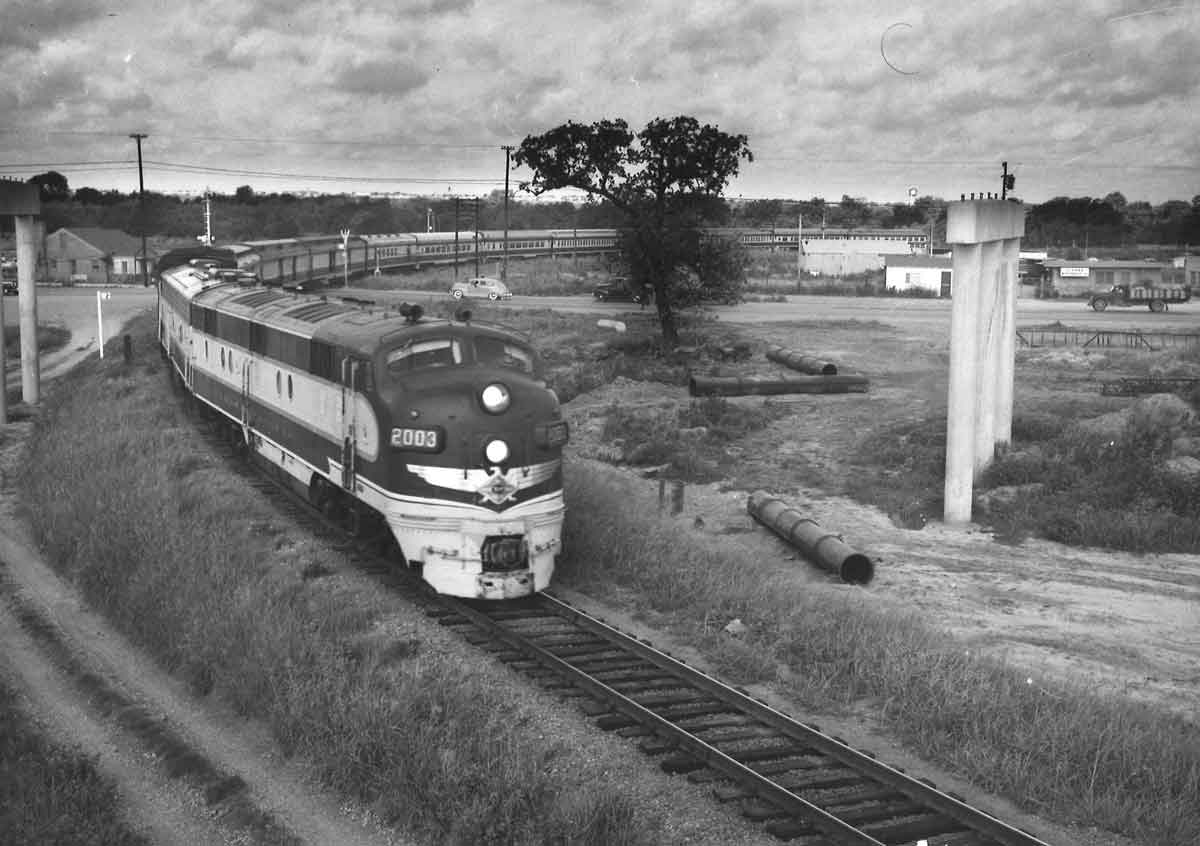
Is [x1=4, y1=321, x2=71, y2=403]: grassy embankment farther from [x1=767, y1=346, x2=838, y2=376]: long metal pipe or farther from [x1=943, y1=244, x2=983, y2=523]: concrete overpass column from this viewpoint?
[x1=943, y1=244, x2=983, y2=523]: concrete overpass column

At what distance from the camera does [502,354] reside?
16.1 meters

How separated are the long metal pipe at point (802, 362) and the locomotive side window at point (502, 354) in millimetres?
22589

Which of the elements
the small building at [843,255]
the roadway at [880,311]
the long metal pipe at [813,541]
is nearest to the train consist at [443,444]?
the long metal pipe at [813,541]

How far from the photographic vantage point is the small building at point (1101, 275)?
7244cm

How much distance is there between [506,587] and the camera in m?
15.1

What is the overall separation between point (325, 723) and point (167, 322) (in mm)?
29285

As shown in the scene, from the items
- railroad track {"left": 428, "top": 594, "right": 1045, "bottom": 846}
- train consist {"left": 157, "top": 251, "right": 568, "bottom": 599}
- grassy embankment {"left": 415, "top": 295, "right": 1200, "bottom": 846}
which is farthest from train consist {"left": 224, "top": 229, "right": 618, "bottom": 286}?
railroad track {"left": 428, "top": 594, "right": 1045, "bottom": 846}

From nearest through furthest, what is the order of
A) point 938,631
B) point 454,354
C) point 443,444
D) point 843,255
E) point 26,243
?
1. point 443,444
2. point 454,354
3. point 938,631
4. point 26,243
5. point 843,255

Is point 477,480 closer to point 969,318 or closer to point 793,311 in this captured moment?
point 969,318

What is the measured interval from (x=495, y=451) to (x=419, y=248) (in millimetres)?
75550

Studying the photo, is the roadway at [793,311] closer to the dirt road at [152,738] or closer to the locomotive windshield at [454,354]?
the locomotive windshield at [454,354]

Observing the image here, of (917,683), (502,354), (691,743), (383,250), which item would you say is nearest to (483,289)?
(383,250)

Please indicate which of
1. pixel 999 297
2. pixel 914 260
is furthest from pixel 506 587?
pixel 914 260

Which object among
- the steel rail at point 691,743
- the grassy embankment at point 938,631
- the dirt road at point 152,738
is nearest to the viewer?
the steel rail at point 691,743
